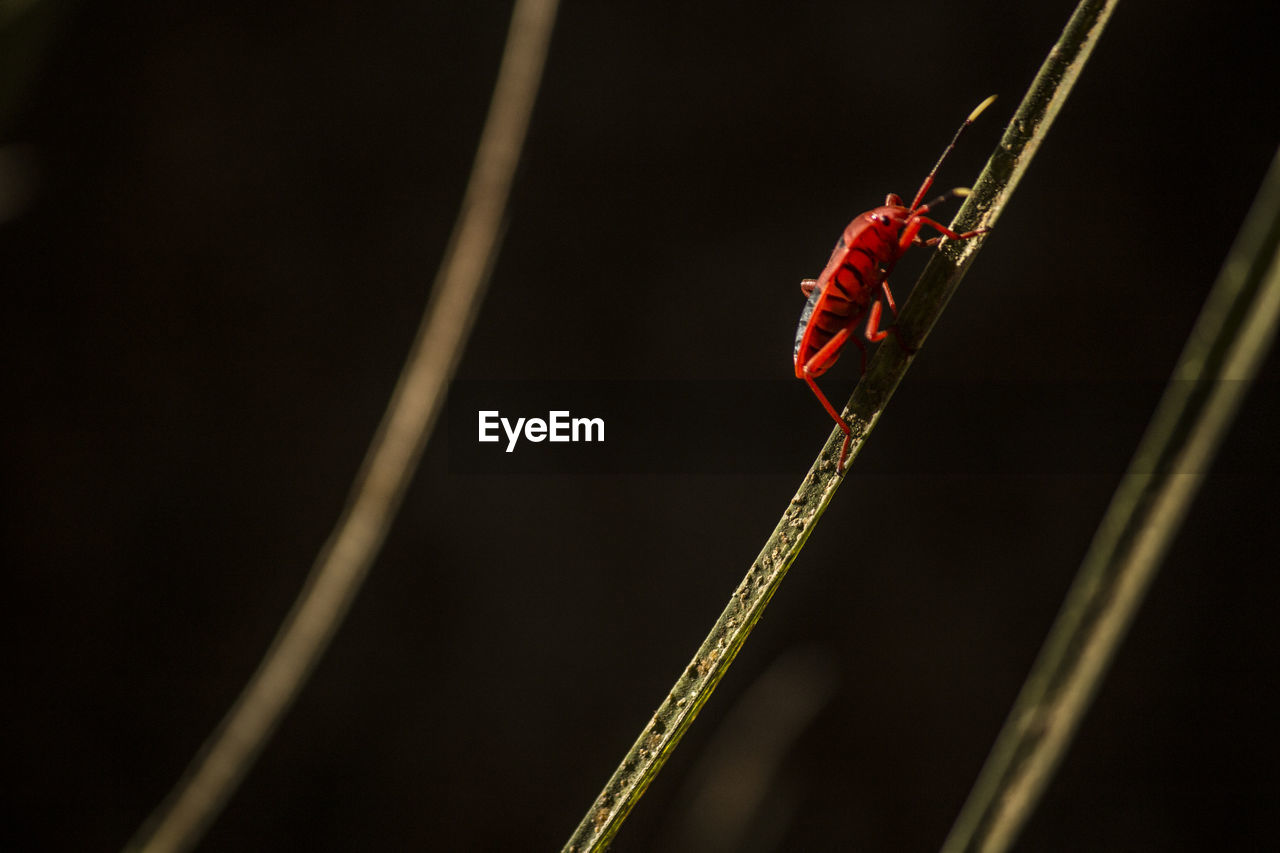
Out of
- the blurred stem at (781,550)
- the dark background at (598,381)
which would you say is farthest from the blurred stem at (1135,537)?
the dark background at (598,381)

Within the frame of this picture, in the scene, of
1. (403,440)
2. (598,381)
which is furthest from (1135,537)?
(598,381)

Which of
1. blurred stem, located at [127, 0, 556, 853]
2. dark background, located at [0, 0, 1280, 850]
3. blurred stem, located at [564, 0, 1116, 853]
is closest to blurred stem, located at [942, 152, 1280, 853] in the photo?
blurred stem, located at [564, 0, 1116, 853]

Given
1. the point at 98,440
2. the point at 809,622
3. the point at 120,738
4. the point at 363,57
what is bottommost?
the point at 120,738

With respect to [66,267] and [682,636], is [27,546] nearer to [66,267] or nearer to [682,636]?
[66,267]

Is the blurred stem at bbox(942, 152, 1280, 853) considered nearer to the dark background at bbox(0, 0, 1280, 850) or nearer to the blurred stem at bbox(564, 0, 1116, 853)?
the blurred stem at bbox(564, 0, 1116, 853)

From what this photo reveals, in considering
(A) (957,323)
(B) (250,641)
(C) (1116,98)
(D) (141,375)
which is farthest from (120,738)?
(C) (1116,98)

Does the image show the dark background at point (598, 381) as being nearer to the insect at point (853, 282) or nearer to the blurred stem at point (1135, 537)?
the insect at point (853, 282)
